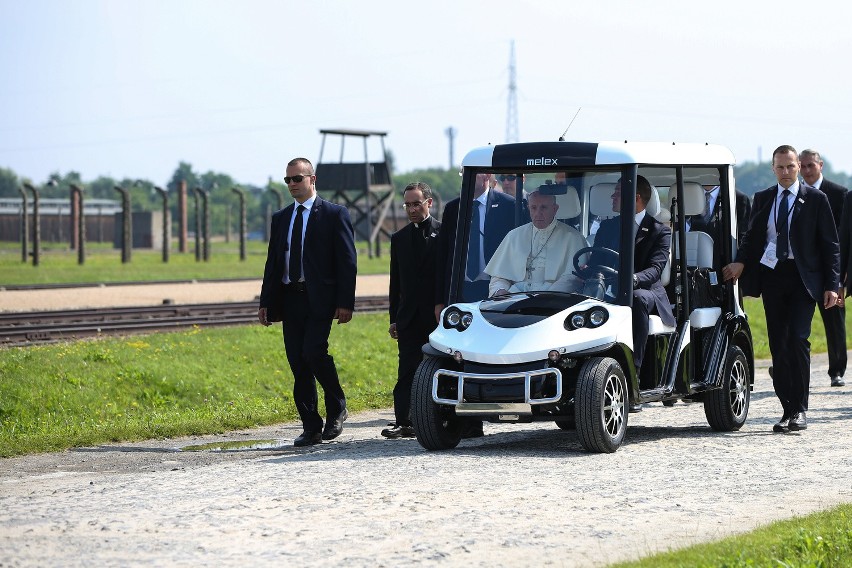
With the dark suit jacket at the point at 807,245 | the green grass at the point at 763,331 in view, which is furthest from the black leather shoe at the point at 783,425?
the green grass at the point at 763,331

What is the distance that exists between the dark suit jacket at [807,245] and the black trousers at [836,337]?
Answer: 13.2ft

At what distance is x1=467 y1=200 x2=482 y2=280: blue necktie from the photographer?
11.7 meters

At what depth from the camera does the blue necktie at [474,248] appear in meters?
11.7

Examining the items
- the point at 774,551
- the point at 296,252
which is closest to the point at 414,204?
the point at 296,252

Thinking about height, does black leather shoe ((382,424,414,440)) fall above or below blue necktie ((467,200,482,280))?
below

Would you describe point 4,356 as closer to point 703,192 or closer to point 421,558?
point 703,192

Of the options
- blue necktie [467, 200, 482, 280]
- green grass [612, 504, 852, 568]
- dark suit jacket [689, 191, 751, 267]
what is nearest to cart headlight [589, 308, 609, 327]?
blue necktie [467, 200, 482, 280]

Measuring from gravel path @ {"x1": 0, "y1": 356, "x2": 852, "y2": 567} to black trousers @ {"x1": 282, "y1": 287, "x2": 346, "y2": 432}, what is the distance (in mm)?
364

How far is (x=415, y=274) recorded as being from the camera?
42.6 feet

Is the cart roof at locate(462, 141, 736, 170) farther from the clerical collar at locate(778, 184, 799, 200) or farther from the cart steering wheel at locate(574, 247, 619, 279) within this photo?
the clerical collar at locate(778, 184, 799, 200)

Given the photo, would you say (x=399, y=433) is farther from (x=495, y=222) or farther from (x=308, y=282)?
(x=495, y=222)

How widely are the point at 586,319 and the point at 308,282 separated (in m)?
2.49

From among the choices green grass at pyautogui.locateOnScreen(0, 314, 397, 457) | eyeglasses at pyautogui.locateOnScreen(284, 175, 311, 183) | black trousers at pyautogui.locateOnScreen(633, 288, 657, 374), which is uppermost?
eyeglasses at pyautogui.locateOnScreen(284, 175, 311, 183)

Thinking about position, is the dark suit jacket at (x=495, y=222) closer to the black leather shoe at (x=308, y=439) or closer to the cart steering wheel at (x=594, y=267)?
the cart steering wheel at (x=594, y=267)
